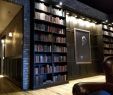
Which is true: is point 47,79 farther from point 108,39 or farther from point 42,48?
point 108,39

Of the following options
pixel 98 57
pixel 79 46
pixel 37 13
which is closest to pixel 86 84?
pixel 37 13

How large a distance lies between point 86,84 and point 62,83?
4.14 meters

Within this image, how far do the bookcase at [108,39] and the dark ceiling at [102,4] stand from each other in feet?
2.86

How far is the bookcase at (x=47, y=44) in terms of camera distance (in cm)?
534

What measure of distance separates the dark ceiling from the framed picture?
53.1 inches

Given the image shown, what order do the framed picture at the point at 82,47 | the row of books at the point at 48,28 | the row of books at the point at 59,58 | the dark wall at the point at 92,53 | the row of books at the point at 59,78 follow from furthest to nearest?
the framed picture at the point at 82,47
the dark wall at the point at 92,53
the row of books at the point at 59,58
the row of books at the point at 59,78
the row of books at the point at 48,28

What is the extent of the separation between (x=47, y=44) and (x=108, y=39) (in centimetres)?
483

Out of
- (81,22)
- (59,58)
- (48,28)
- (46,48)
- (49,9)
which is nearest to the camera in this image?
(46,48)

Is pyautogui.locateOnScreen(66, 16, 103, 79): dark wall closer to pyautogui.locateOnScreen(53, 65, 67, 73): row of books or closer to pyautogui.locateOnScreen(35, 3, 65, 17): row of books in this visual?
pyautogui.locateOnScreen(53, 65, 67, 73): row of books

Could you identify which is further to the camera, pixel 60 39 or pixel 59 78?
pixel 60 39

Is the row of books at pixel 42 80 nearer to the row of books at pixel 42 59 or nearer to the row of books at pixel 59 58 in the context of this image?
the row of books at pixel 42 59

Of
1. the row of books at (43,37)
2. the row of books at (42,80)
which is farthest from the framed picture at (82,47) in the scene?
the row of books at (42,80)

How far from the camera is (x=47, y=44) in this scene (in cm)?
577

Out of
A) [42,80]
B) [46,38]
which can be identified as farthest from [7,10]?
[42,80]
